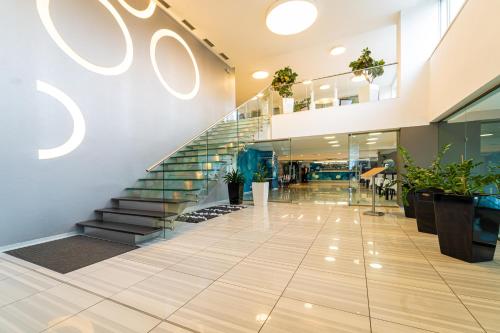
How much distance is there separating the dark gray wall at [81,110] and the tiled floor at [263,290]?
0.98m

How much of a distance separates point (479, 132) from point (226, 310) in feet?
16.2

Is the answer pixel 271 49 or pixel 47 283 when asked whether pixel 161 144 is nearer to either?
pixel 47 283

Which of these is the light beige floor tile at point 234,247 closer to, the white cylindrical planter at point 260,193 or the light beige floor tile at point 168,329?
the light beige floor tile at point 168,329

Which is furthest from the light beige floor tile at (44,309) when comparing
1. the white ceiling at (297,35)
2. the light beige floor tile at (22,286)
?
the white ceiling at (297,35)

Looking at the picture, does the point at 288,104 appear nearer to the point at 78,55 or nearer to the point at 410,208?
the point at 410,208

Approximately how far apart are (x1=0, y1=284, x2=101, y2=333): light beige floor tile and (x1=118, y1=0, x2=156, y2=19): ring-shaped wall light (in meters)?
5.79

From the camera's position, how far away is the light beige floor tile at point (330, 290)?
67.2 inches

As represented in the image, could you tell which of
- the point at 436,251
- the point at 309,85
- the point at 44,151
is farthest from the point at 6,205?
the point at 309,85

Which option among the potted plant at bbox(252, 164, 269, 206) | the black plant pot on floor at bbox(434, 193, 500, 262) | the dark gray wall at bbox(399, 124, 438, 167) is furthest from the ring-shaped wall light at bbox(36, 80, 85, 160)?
the dark gray wall at bbox(399, 124, 438, 167)

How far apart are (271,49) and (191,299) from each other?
8.24 m

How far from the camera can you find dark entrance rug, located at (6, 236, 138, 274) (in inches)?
103

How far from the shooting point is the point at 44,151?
11.5 feet

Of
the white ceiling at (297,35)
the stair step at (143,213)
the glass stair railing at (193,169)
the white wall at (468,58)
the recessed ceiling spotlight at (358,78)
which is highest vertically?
the white ceiling at (297,35)

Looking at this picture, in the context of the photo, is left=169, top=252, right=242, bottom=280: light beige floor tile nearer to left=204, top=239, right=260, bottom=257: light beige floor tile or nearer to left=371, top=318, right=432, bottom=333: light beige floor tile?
left=204, top=239, right=260, bottom=257: light beige floor tile
